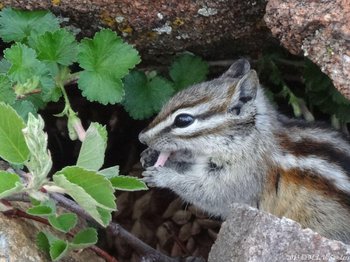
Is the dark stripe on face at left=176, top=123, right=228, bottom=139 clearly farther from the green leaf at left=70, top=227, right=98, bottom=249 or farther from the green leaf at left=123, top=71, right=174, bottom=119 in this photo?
the green leaf at left=70, top=227, right=98, bottom=249

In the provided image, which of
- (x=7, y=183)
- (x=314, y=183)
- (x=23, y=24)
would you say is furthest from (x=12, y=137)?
(x=314, y=183)

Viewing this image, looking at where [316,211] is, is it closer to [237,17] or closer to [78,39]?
[237,17]

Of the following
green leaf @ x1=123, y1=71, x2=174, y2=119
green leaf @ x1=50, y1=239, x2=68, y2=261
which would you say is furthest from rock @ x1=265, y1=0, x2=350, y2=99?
green leaf @ x1=50, y1=239, x2=68, y2=261

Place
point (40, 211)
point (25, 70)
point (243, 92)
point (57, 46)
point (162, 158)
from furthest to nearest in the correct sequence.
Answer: point (162, 158)
point (243, 92)
point (57, 46)
point (25, 70)
point (40, 211)

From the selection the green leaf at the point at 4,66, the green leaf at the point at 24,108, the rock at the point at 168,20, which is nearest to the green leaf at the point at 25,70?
the green leaf at the point at 24,108

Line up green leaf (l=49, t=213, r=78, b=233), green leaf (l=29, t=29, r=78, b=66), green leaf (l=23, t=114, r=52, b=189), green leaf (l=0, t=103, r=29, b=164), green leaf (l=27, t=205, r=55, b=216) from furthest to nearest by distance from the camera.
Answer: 1. green leaf (l=29, t=29, r=78, b=66)
2. green leaf (l=49, t=213, r=78, b=233)
3. green leaf (l=27, t=205, r=55, b=216)
4. green leaf (l=0, t=103, r=29, b=164)
5. green leaf (l=23, t=114, r=52, b=189)

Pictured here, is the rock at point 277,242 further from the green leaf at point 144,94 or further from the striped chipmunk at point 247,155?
the green leaf at point 144,94

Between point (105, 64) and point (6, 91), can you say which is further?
point (105, 64)

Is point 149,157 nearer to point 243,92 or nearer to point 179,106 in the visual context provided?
point 179,106
